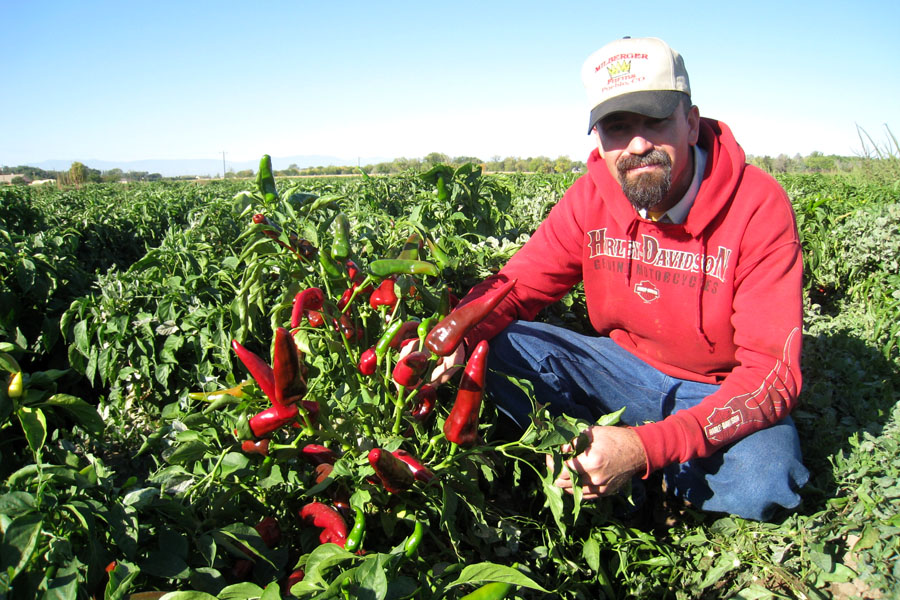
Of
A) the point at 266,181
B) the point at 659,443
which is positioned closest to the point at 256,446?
the point at 266,181

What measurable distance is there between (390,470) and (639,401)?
1.29 m

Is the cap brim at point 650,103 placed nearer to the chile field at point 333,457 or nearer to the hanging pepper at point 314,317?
the chile field at point 333,457

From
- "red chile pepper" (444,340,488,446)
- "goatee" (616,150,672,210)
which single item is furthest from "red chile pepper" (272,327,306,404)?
"goatee" (616,150,672,210)

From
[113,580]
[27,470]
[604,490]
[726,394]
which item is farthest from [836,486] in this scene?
[27,470]

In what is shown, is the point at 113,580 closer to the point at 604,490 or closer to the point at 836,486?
the point at 604,490

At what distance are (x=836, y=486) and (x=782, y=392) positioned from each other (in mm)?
662

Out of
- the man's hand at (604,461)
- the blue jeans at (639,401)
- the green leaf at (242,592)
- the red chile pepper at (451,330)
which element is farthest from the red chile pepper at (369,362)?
the blue jeans at (639,401)

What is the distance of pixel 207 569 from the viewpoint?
3.88ft

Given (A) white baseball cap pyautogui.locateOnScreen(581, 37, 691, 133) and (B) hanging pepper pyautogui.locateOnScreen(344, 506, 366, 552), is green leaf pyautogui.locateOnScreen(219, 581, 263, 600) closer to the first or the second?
(B) hanging pepper pyautogui.locateOnScreen(344, 506, 366, 552)

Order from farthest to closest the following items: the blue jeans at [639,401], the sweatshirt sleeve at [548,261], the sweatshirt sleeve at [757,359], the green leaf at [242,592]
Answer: the sweatshirt sleeve at [548,261] < the blue jeans at [639,401] < the sweatshirt sleeve at [757,359] < the green leaf at [242,592]

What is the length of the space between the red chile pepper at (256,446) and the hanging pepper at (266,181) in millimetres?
753

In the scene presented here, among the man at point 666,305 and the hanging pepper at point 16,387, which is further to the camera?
the man at point 666,305

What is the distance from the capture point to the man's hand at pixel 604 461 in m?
1.66

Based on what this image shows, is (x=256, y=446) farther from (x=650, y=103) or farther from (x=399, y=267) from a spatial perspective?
(x=650, y=103)
